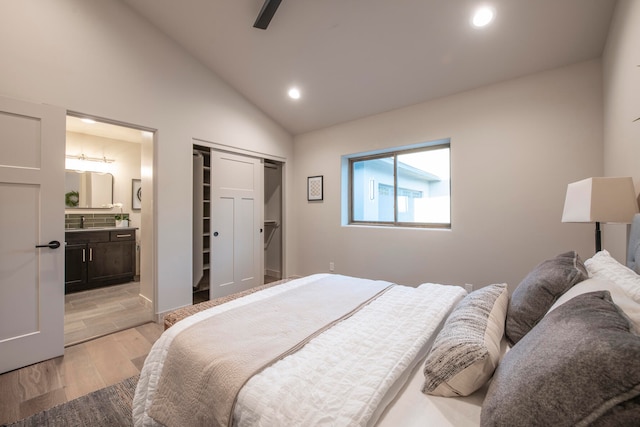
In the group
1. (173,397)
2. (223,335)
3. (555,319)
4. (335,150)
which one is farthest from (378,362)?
(335,150)

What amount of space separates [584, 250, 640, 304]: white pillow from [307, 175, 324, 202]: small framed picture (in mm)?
3269

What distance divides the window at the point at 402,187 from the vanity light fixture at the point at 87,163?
4.30m

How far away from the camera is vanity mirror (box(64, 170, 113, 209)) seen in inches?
176

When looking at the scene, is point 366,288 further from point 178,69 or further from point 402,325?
point 178,69

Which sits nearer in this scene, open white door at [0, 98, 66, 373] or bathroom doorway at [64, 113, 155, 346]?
open white door at [0, 98, 66, 373]

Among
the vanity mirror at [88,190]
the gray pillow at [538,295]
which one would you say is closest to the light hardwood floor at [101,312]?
the vanity mirror at [88,190]

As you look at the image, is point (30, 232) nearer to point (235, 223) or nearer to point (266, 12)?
point (235, 223)

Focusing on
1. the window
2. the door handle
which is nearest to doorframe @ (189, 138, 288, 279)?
the window

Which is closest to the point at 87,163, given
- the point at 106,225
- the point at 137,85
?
the point at 106,225

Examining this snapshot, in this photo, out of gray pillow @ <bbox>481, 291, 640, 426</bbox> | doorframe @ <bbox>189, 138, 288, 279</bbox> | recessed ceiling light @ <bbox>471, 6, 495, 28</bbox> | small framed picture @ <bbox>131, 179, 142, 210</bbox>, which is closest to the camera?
gray pillow @ <bbox>481, 291, 640, 426</bbox>

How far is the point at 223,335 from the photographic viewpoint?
4.15 feet

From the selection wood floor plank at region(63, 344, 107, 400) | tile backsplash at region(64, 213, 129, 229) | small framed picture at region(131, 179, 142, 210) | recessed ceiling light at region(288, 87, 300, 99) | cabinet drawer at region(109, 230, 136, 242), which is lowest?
wood floor plank at region(63, 344, 107, 400)

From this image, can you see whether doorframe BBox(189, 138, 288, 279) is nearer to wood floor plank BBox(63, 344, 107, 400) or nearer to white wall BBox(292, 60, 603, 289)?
white wall BBox(292, 60, 603, 289)

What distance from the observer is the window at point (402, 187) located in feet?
11.0
